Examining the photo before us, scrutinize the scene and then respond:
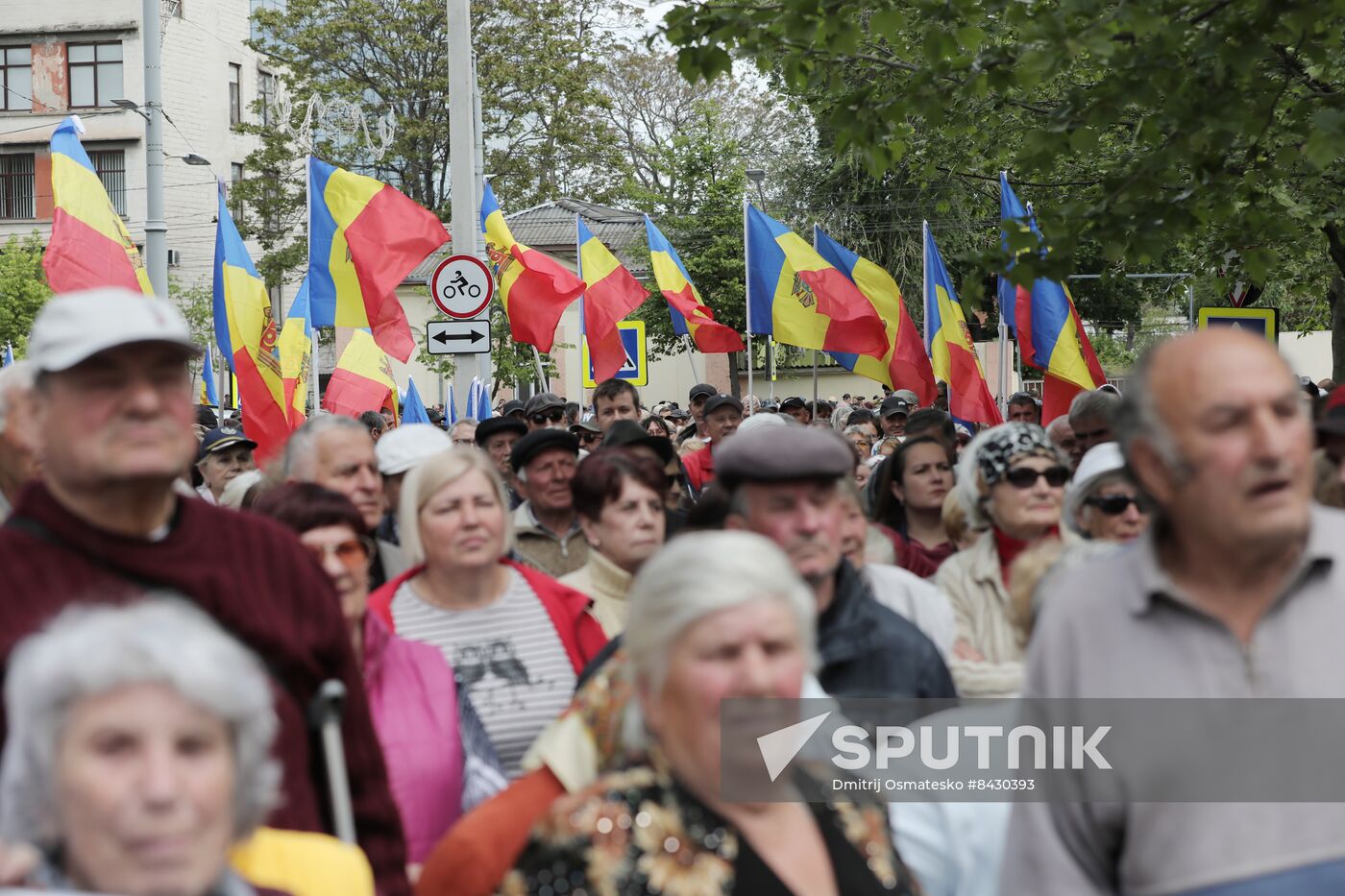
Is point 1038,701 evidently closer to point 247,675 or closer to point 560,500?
point 247,675

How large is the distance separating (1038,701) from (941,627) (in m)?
1.79

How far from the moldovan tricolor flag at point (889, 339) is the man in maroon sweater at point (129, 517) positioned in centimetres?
1221

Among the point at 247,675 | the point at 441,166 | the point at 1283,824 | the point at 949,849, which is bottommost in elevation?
the point at 949,849

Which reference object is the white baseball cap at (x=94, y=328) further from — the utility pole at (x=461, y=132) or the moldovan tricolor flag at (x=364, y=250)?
the utility pole at (x=461, y=132)

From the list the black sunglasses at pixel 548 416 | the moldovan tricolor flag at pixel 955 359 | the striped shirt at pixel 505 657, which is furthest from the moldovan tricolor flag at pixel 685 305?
the striped shirt at pixel 505 657

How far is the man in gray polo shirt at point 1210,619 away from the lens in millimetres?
2672

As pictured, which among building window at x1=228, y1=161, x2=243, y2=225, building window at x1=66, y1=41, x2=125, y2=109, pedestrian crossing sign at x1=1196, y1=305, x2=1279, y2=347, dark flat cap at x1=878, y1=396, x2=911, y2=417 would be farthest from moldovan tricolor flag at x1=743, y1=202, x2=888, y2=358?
building window at x1=66, y1=41, x2=125, y2=109

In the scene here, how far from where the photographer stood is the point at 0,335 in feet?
151

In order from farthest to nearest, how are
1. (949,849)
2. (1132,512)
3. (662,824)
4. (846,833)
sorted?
(1132,512)
(949,849)
(846,833)
(662,824)

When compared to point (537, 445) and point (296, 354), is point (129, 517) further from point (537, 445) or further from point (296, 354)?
point (296, 354)

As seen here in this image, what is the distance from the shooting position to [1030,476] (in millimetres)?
5426

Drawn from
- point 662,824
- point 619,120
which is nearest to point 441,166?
point 619,120

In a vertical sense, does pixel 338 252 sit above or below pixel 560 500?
above

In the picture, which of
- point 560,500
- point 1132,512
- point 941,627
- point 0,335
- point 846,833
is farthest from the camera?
point 0,335
